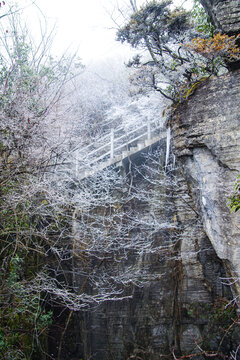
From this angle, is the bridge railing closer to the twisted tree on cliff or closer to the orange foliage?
the twisted tree on cliff

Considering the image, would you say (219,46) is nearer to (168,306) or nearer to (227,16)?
(227,16)

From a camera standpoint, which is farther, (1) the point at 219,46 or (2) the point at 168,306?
(2) the point at 168,306

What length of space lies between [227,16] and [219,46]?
65 cm

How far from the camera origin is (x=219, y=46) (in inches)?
169

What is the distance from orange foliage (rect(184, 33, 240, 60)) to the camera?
14.0ft

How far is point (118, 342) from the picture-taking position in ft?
26.6

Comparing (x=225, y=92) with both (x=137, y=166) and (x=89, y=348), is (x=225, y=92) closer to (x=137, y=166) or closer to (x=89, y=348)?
(x=137, y=166)

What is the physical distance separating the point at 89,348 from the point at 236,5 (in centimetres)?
885

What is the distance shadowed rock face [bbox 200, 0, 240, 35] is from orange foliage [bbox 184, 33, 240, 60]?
186 millimetres

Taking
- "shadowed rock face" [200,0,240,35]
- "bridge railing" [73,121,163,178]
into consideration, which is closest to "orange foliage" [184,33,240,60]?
"shadowed rock face" [200,0,240,35]

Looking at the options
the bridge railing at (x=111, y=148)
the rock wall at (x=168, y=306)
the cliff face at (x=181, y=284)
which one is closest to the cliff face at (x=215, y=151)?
the cliff face at (x=181, y=284)

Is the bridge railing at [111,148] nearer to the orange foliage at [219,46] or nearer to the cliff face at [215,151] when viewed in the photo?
the cliff face at [215,151]

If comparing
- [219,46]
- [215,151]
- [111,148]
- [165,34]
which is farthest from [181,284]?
[165,34]

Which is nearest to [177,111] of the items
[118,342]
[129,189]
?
[129,189]
